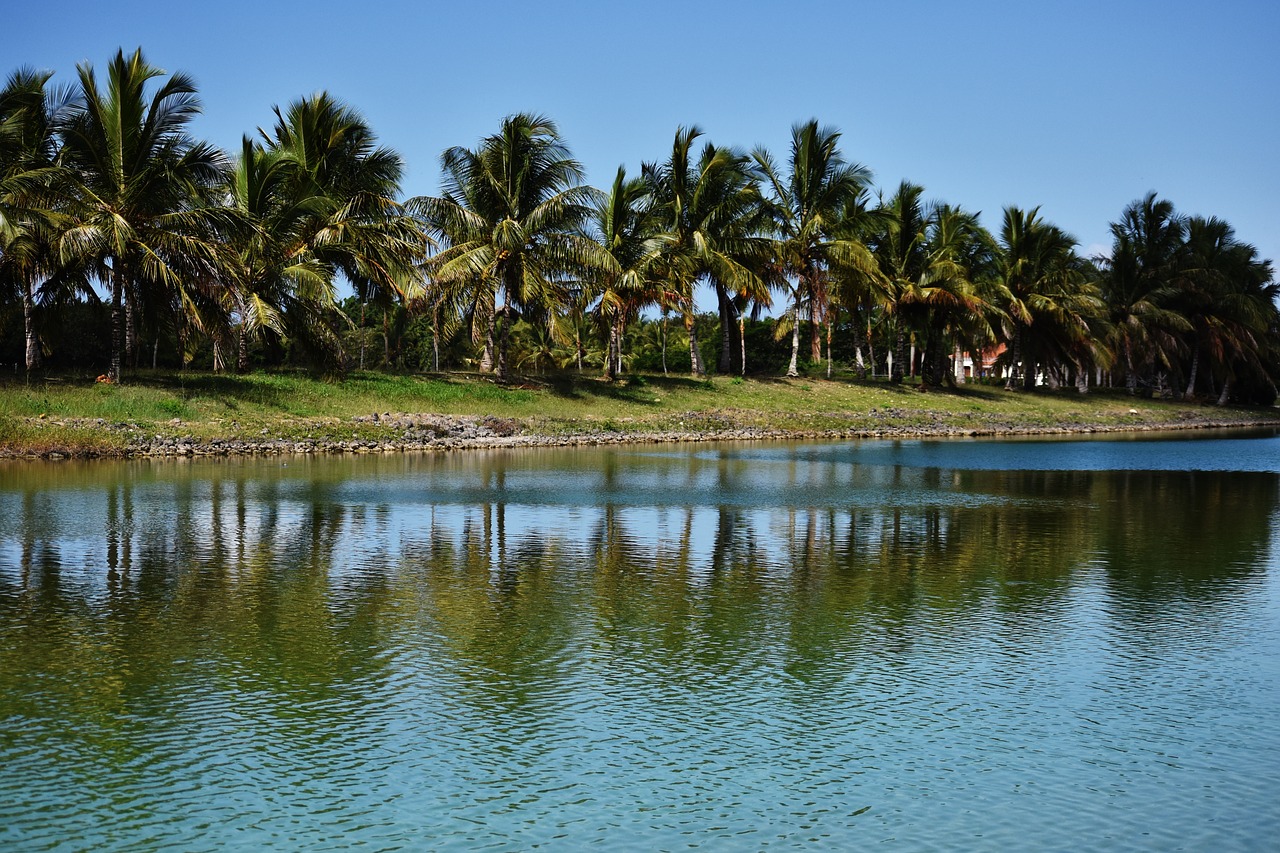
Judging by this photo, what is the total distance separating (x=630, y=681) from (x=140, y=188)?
96.5 feet

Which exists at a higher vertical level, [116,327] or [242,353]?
[116,327]

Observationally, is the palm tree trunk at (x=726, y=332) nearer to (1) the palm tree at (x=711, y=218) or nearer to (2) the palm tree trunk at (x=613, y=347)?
(1) the palm tree at (x=711, y=218)

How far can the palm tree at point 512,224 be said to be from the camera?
41.9 meters

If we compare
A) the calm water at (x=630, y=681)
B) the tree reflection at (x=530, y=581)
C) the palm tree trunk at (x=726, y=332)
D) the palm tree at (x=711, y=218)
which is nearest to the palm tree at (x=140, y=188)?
the tree reflection at (x=530, y=581)

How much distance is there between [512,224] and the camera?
41.6m

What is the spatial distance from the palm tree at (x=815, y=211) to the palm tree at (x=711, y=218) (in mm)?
2273

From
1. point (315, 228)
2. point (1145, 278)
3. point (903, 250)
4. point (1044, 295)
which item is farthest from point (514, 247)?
point (1145, 278)

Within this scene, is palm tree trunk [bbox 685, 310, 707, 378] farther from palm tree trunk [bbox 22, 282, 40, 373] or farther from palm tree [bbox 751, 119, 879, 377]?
palm tree trunk [bbox 22, 282, 40, 373]

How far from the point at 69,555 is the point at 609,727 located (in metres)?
9.65

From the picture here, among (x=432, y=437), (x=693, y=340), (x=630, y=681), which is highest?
(x=693, y=340)

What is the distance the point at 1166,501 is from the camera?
23188mm

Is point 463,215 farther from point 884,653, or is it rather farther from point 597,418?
point 884,653

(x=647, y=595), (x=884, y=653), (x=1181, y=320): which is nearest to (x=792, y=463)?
(x=647, y=595)

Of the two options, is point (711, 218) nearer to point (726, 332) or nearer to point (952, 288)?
point (726, 332)
